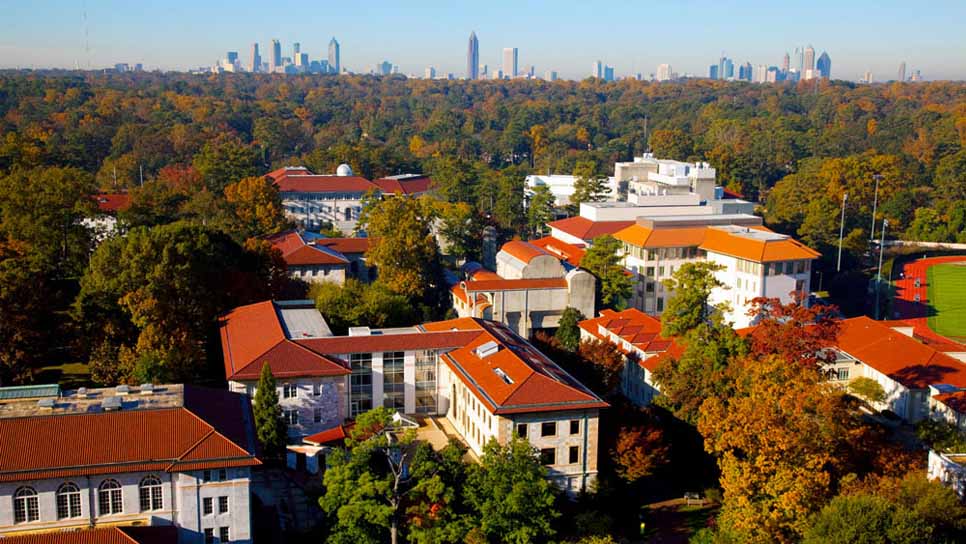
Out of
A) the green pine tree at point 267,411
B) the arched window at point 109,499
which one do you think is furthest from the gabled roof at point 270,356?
the arched window at point 109,499

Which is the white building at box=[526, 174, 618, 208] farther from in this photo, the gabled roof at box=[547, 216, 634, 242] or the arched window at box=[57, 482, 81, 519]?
the arched window at box=[57, 482, 81, 519]

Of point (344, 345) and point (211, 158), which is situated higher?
point (211, 158)

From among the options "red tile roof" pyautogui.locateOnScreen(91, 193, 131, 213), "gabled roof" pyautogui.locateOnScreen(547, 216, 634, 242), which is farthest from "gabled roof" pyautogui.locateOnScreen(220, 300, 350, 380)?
"red tile roof" pyautogui.locateOnScreen(91, 193, 131, 213)

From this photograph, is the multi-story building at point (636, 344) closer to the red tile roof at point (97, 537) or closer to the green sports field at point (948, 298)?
the red tile roof at point (97, 537)

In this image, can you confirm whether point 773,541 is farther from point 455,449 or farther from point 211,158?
point 211,158

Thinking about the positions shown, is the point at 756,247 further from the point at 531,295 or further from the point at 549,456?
the point at 549,456

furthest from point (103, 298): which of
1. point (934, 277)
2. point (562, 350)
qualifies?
point (934, 277)

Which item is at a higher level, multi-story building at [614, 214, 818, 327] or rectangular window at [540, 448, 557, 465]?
multi-story building at [614, 214, 818, 327]

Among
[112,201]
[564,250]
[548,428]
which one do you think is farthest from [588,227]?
[112,201]
